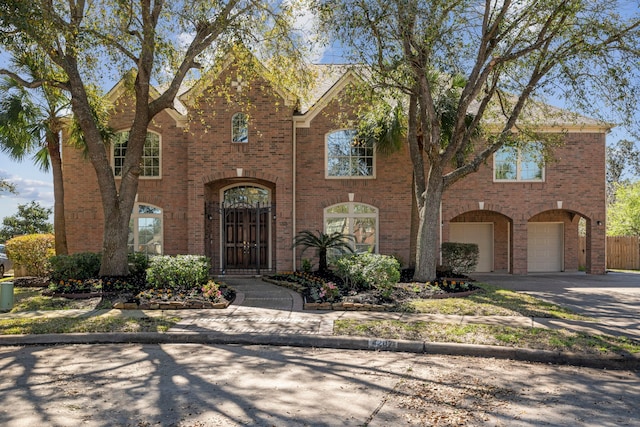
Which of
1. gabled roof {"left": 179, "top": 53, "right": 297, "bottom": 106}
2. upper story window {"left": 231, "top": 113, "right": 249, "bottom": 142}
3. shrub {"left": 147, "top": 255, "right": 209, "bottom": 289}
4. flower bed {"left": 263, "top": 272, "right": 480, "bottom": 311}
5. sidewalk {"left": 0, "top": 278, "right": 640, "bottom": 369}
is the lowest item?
sidewalk {"left": 0, "top": 278, "right": 640, "bottom": 369}

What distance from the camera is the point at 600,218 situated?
1909 cm

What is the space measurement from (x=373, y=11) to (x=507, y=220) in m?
11.9

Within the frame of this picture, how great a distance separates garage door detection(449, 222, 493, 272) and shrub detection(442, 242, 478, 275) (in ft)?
11.0

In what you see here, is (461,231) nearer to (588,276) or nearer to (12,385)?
(588,276)

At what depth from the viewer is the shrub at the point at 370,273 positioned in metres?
11.6

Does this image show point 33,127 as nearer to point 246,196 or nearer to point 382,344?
point 246,196

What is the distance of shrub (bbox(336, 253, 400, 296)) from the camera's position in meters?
11.6

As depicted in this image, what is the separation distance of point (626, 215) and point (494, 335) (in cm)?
2955

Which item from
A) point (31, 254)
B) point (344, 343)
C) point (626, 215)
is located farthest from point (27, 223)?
point (626, 215)

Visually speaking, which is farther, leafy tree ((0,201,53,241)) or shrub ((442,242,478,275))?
leafy tree ((0,201,53,241))

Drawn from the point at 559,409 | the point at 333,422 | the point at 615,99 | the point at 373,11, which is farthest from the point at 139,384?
the point at 615,99

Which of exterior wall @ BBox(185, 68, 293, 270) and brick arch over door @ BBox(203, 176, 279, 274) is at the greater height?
exterior wall @ BBox(185, 68, 293, 270)

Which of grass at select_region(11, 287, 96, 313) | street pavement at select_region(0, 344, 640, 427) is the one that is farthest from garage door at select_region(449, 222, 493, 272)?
grass at select_region(11, 287, 96, 313)

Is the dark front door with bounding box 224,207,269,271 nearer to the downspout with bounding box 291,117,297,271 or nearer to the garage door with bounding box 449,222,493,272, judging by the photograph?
the downspout with bounding box 291,117,297,271
